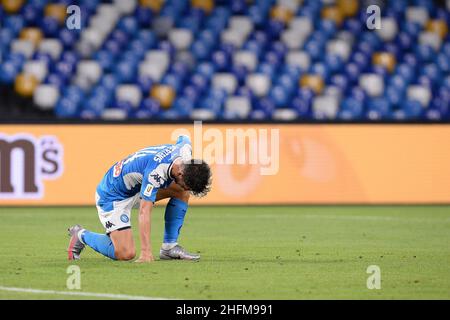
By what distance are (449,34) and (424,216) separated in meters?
8.83

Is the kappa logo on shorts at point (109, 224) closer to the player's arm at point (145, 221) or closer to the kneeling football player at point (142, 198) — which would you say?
the kneeling football player at point (142, 198)

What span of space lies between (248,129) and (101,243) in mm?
8029

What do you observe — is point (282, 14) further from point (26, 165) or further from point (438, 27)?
point (26, 165)

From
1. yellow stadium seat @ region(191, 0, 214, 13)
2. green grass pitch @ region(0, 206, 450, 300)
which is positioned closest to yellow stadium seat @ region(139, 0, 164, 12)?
yellow stadium seat @ region(191, 0, 214, 13)

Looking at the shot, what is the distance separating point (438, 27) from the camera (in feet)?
80.1

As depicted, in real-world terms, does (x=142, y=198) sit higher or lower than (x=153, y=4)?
lower

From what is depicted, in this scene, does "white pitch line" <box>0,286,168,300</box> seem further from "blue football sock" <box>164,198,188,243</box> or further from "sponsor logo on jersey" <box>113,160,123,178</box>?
"blue football sock" <box>164,198,188,243</box>

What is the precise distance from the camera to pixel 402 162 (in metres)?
18.8

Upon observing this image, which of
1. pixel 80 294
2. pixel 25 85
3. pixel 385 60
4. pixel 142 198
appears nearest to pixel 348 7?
pixel 385 60

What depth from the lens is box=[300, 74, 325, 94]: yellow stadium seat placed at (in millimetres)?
22500

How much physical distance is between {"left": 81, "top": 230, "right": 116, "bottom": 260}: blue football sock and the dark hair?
1306 millimetres

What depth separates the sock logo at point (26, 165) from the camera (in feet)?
57.3
